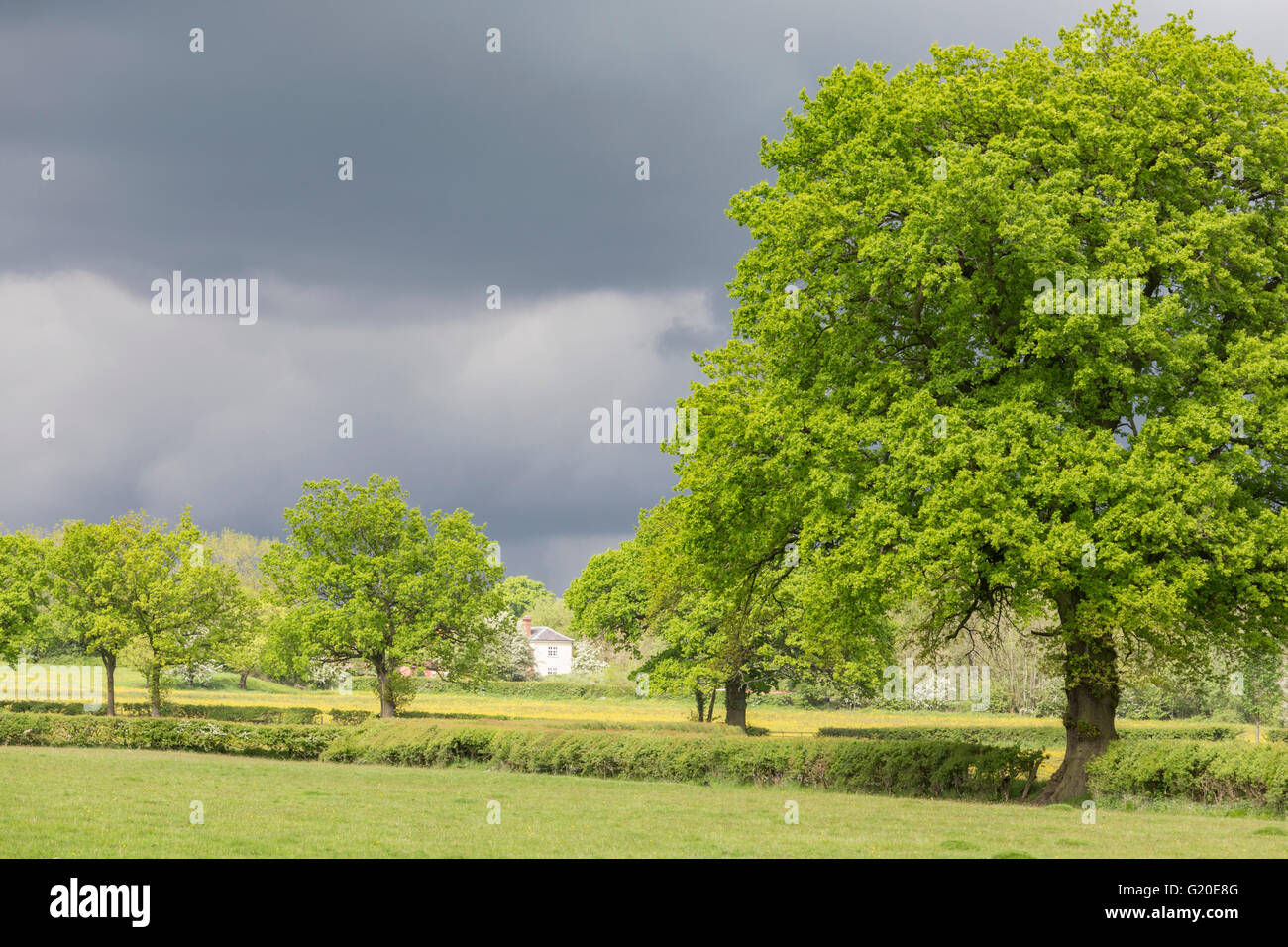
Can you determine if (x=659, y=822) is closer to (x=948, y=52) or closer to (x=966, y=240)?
(x=966, y=240)

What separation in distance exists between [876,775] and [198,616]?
44.6m

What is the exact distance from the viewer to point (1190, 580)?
69.8 ft

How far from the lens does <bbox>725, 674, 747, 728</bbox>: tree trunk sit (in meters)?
50.5

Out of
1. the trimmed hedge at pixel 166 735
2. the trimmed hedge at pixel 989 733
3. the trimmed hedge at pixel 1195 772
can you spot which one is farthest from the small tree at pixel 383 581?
the trimmed hedge at pixel 1195 772

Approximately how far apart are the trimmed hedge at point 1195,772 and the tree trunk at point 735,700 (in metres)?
27.2

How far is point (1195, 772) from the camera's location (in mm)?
22656

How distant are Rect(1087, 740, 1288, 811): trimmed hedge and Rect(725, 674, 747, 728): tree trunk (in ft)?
89.2

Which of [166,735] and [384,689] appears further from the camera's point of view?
[384,689]

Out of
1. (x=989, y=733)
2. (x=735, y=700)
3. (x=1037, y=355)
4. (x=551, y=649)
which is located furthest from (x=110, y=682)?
(x=551, y=649)

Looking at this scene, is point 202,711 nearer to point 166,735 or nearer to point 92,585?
point 92,585

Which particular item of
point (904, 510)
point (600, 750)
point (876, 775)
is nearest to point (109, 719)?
point (600, 750)

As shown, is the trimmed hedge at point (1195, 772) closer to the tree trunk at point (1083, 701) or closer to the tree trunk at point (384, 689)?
the tree trunk at point (1083, 701)

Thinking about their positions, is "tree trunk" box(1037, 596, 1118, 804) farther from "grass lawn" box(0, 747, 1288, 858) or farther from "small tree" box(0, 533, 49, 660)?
"small tree" box(0, 533, 49, 660)

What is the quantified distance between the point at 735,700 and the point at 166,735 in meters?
25.1
